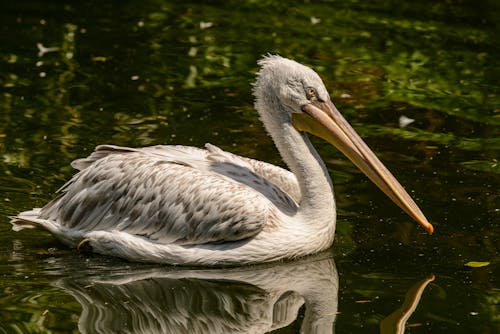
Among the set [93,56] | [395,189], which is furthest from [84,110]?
[395,189]

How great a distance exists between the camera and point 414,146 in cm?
883

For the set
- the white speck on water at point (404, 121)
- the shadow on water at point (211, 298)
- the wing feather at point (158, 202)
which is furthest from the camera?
the white speck on water at point (404, 121)

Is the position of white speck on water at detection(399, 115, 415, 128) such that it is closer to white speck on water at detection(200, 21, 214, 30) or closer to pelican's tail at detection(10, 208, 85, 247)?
pelican's tail at detection(10, 208, 85, 247)

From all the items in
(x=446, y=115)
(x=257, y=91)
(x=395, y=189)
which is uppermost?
(x=257, y=91)

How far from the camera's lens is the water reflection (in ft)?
19.3

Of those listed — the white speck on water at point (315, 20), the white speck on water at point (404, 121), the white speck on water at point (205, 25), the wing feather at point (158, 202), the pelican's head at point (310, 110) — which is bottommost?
the white speck on water at point (315, 20)

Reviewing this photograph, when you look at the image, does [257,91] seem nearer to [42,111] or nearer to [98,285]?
[98,285]

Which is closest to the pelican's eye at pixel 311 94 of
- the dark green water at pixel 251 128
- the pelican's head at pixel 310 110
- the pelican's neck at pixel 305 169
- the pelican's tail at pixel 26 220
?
the pelican's head at pixel 310 110

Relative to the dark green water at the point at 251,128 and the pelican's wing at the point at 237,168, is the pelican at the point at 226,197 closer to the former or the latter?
the pelican's wing at the point at 237,168

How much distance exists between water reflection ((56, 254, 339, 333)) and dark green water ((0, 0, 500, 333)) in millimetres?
16

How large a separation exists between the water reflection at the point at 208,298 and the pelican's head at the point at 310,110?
1.99 ft

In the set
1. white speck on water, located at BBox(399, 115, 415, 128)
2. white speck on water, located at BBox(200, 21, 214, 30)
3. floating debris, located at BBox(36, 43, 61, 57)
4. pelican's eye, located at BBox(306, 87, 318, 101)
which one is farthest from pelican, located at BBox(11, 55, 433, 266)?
white speck on water, located at BBox(200, 21, 214, 30)

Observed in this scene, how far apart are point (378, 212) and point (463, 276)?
1.17m

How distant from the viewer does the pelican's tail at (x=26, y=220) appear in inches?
275
